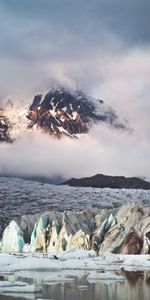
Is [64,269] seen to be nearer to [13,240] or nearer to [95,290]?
[95,290]

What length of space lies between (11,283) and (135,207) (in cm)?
1644

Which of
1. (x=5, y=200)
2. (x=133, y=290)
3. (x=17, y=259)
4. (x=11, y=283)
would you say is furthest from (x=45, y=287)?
(x=5, y=200)

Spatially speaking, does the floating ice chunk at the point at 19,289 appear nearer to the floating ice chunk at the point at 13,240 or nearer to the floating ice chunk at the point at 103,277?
the floating ice chunk at the point at 103,277

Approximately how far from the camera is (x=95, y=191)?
59625 mm

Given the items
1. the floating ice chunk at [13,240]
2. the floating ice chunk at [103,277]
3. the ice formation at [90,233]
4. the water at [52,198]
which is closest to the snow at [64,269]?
the floating ice chunk at [103,277]

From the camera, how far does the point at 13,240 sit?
32.5m

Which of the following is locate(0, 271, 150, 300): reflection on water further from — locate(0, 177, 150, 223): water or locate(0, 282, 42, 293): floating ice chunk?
locate(0, 177, 150, 223): water

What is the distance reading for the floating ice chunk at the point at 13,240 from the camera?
3234 cm

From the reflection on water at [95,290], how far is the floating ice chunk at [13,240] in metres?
12.6

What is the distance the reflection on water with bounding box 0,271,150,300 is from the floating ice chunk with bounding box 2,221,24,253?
12.6 metres

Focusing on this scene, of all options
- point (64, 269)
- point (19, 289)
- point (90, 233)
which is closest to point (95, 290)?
point (19, 289)

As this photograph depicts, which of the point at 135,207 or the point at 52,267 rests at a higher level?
the point at 135,207

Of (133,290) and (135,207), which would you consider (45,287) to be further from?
(135,207)

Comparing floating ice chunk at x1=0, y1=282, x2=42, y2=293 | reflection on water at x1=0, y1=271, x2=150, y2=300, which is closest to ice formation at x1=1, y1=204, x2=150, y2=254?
reflection on water at x1=0, y1=271, x2=150, y2=300
